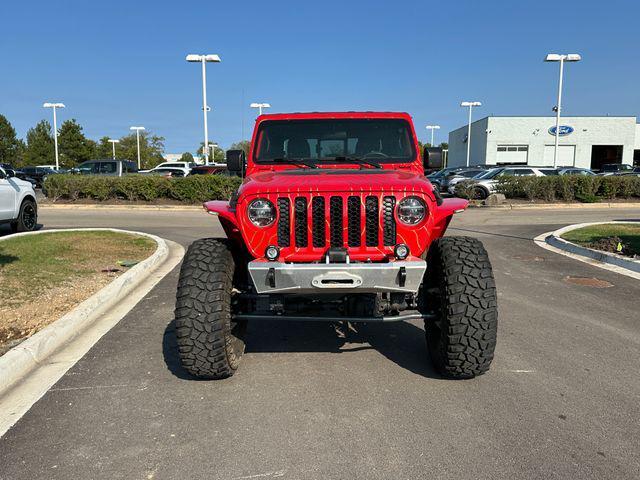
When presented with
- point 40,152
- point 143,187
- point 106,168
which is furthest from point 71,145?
point 143,187

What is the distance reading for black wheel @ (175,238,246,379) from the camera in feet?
11.7

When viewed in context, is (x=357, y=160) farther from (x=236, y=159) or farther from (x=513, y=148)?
(x=513, y=148)

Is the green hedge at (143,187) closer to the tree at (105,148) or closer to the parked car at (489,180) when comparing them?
the parked car at (489,180)

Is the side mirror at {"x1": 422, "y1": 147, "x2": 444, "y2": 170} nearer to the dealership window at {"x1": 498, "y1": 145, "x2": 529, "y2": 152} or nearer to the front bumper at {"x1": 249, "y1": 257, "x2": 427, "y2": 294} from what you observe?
the front bumper at {"x1": 249, "y1": 257, "x2": 427, "y2": 294}

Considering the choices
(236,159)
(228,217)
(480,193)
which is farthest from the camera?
(480,193)

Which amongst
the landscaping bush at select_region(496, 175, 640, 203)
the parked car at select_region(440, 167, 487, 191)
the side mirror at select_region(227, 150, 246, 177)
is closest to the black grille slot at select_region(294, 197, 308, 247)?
the side mirror at select_region(227, 150, 246, 177)

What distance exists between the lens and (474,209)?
65.2 ft

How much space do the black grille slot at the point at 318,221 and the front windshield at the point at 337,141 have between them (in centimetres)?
137

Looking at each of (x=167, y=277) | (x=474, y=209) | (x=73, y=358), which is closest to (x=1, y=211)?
(x=167, y=277)

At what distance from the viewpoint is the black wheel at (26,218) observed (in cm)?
1159

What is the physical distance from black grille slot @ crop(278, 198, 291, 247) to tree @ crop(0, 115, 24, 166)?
64.6m

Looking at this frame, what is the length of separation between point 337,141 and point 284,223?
1.67m

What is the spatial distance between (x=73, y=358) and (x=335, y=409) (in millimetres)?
2364

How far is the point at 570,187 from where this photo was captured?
68.5ft
